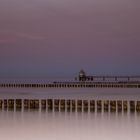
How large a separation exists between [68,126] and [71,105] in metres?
8.75

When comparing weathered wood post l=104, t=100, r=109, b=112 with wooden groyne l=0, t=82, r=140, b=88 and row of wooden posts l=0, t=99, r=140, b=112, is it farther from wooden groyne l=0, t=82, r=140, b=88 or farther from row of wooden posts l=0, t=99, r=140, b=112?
wooden groyne l=0, t=82, r=140, b=88

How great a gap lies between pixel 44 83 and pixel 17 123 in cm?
5465

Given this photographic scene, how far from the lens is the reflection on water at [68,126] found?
1800 cm

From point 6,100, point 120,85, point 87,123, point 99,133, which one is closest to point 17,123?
point 87,123

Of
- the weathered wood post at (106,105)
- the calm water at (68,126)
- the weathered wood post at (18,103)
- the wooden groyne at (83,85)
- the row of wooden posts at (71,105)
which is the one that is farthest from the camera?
the wooden groyne at (83,85)

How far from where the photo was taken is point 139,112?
87.6ft

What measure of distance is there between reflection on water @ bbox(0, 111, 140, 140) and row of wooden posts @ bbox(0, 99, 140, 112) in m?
2.29

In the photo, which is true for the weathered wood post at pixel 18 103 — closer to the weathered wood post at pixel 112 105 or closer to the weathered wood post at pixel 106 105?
the weathered wood post at pixel 106 105

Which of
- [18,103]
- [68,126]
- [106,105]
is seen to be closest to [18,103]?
[18,103]

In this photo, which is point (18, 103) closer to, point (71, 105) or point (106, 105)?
point (71, 105)

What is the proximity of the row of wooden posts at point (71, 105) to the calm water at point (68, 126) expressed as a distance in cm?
223

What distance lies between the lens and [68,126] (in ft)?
68.8

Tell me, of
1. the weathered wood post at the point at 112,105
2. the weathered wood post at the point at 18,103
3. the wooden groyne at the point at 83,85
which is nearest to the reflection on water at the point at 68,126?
the weathered wood post at the point at 112,105

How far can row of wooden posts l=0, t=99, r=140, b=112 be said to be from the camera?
2853 centimetres
